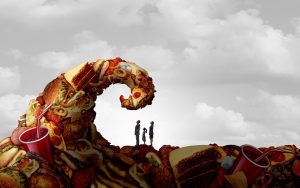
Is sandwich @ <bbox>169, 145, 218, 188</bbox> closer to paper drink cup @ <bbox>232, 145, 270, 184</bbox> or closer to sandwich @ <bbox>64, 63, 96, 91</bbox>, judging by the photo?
paper drink cup @ <bbox>232, 145, 270, 184</bbox>

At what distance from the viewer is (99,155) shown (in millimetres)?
6645

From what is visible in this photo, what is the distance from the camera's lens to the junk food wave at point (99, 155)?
6555 mm

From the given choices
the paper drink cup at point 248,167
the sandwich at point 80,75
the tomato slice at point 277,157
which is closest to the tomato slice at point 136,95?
the sandwich at point 80,75

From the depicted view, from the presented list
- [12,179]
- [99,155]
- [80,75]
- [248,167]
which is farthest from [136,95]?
[12,179]

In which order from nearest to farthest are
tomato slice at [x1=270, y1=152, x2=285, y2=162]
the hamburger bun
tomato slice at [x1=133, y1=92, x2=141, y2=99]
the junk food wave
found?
the hamburger bun
the junk food wave
tomato slice at [x1=133, y1=92, x2=141, y2=99]
tomato slice at [x1=270, y1=152, x2=285, y2=162]

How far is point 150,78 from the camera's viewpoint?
691cm

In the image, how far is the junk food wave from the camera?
6555mm

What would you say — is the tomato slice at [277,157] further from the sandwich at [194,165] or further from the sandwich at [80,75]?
the sandwich at [80,75]

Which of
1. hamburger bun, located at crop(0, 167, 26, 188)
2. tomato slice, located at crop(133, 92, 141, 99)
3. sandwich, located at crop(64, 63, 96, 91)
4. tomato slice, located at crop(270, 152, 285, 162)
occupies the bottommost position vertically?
hamburger bun, located at crop(0, 167, 26, 188)

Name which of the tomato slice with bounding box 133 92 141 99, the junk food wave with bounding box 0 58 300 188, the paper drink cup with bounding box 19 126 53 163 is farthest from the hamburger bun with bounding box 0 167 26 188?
the tomato slice with bounding box 133 92 141 99

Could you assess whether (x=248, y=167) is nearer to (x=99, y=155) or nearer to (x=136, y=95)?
(x=136, y=95)

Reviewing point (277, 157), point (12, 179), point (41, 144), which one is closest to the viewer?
point (12, 179)

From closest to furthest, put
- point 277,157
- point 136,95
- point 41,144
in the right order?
point 41,144 → point 136,95 → point 277,157

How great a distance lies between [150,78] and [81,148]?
1065 mm
